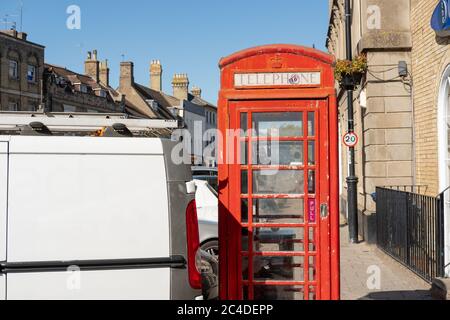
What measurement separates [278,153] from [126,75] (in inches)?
2277

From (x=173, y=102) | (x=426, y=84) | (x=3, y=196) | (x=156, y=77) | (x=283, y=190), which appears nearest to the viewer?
(x=3, y=196)

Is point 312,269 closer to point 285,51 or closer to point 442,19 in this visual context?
point 285,51

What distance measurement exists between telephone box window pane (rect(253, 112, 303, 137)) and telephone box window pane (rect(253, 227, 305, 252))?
92 centimetres

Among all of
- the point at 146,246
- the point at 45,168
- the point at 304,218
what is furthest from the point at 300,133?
the point at 45,168

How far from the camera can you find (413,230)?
9422 mm

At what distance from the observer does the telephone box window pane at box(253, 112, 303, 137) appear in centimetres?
506

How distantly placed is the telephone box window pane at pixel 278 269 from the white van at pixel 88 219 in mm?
1289

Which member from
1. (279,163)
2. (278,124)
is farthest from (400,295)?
(278,124)

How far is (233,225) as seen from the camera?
16.9 ft

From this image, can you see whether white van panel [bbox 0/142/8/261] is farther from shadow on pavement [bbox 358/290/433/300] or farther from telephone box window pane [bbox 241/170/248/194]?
shadow on pavement [bbox 358/290/433/300]

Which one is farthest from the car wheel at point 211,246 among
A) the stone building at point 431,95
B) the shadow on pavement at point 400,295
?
the stone building at point 431,95

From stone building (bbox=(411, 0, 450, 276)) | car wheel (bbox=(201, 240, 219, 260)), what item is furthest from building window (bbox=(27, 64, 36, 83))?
car wheel (bbox=(201, 240, 219, 260))

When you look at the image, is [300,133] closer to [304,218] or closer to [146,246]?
[304,218]

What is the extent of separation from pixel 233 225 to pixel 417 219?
5095 millimetres
